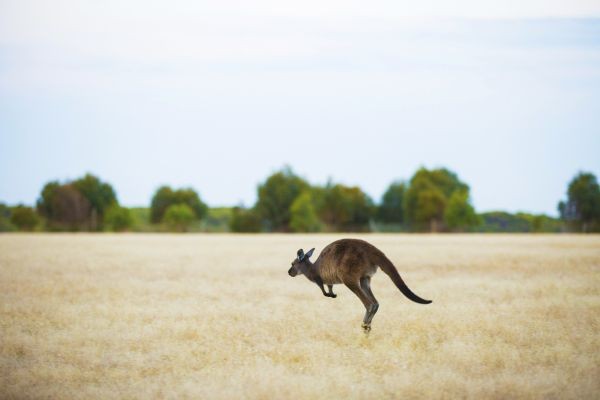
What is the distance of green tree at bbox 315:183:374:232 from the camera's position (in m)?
117

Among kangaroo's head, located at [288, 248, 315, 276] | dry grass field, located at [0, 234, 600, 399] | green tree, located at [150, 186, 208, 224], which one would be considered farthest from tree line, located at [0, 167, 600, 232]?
kangaroo's head, located at [288, 248, 315, 276]

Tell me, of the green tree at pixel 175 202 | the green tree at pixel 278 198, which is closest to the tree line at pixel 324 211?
the green tree at pixel 278 198

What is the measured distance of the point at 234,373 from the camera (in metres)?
9.12

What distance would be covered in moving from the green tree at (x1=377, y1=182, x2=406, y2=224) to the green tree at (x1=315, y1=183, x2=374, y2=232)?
13.9ft

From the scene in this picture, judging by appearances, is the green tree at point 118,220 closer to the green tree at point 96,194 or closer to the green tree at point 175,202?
the green tree at point 96,194

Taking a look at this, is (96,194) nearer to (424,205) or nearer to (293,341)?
(424,205)

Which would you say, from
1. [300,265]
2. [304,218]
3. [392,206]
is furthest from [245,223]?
[300,265]

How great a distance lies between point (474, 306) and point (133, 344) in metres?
7.17

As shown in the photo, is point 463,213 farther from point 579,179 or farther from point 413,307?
point 413,307

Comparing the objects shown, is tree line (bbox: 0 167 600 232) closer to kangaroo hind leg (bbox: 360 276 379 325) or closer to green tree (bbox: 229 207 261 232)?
green tree (bbox: 229 207 261 232)

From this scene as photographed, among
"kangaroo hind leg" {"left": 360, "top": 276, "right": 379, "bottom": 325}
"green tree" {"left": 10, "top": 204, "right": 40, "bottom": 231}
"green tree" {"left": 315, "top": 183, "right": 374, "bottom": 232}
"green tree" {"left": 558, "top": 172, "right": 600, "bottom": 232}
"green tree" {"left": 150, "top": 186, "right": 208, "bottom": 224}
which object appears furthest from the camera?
"green tree" {"left": 150, "top": 186, "right": 208, "bottom": 224}

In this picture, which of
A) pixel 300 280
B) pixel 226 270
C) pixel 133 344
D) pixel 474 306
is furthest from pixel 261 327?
pixel 226 270

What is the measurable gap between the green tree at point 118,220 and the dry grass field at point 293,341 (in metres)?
95.3

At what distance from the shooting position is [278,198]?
120312 millimetres
